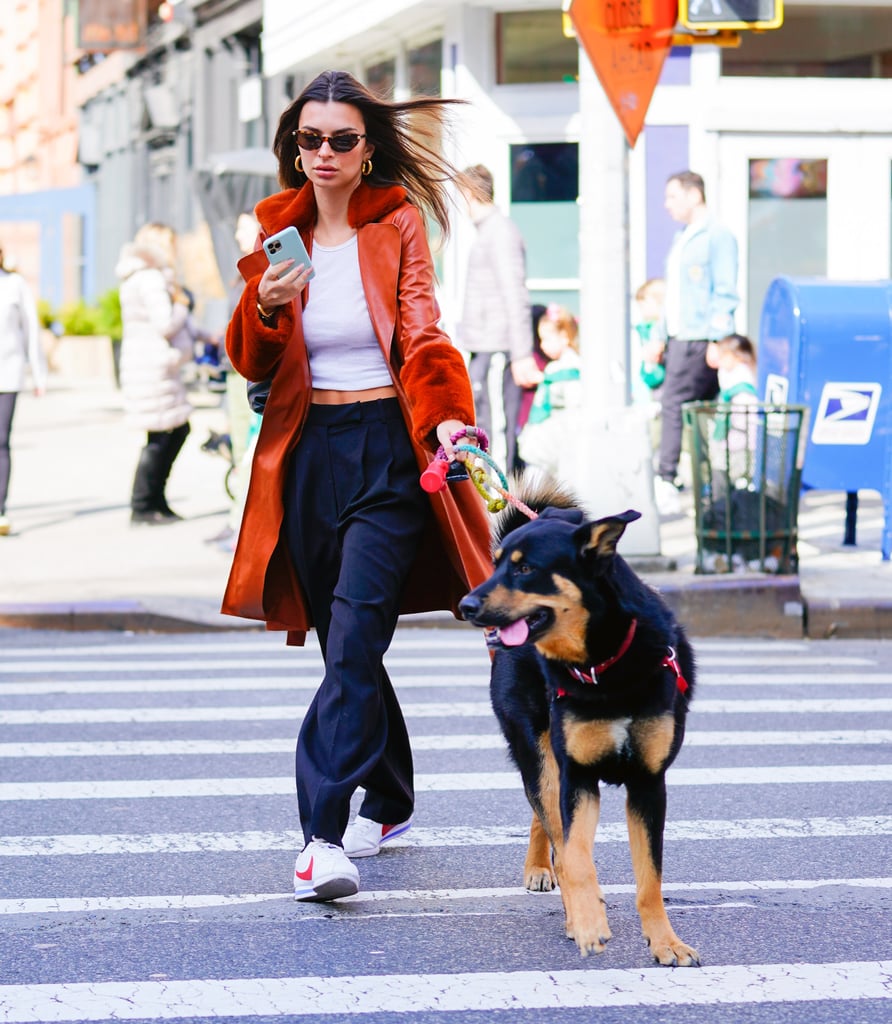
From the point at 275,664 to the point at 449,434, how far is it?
15.1 ft

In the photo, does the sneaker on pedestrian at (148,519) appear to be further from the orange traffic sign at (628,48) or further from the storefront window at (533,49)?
the storefront window at (533,49)

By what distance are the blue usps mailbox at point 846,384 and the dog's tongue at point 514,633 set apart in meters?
7.24

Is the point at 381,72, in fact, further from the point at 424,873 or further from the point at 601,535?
the point at 601,535

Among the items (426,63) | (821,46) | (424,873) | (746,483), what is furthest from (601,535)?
(426,63)

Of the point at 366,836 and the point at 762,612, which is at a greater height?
the point at 762,612

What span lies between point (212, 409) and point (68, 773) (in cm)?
1865

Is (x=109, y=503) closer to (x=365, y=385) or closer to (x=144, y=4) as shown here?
(x=365, y=385)

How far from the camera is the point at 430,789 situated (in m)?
6.12

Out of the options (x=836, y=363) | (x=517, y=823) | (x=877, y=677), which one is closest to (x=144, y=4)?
(x=836, y=363)

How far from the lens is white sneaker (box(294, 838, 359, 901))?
4.53 meters

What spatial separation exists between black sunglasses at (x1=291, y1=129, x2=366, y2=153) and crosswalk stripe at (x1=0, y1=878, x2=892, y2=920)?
1.93 meters

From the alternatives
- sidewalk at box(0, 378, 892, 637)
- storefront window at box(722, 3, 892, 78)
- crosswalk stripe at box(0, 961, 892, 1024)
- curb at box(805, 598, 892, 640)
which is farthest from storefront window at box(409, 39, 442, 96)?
crosswalk stripe at box(0, 961, 892, 1024)

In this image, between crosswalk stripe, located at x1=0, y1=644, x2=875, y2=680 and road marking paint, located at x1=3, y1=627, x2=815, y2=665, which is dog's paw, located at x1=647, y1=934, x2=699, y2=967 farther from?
road marking paint, located at x1=3, y1=627, x2=815, y2=665

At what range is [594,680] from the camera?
413 centimetres
